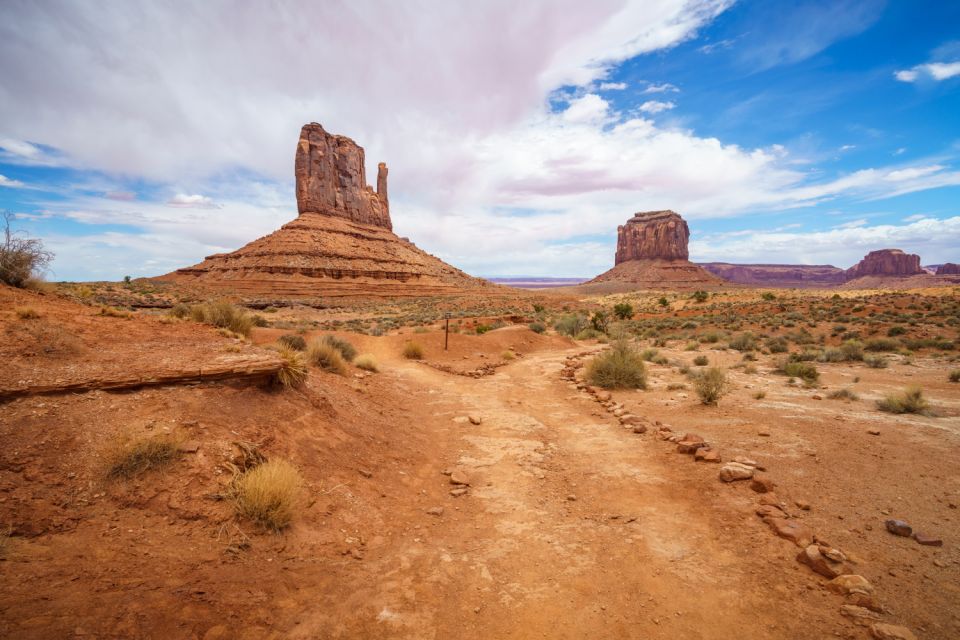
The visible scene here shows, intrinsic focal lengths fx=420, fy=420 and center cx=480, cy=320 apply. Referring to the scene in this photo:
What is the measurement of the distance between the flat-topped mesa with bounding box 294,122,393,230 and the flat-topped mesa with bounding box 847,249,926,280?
180073mm

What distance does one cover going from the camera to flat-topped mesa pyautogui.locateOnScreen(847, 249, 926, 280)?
151250mm

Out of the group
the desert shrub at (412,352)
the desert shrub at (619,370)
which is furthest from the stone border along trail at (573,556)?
the desert shrub at (412,352)

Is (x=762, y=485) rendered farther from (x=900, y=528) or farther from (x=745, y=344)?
(x=745, y=344)

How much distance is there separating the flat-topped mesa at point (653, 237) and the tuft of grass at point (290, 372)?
5961 inches

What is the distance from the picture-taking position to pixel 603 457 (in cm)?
736

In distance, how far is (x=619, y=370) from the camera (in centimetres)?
1238

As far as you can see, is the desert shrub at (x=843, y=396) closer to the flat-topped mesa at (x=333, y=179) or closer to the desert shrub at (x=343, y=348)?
the desert shrub at (x=343, y=348)

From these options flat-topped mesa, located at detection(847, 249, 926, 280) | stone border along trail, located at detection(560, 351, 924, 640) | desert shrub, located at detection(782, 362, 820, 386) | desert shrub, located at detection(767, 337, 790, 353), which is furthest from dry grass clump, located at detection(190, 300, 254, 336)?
flat-topped mesa, located at detection(847, 249, 926, 280)

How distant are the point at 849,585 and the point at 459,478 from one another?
4.60m

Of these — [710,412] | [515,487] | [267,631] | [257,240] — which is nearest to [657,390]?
[710,412]

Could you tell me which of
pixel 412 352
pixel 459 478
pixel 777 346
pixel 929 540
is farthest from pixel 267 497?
pixel 777 346

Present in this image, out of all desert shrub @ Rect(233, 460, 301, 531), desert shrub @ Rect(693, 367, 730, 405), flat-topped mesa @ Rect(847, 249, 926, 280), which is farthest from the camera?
flat-topped mesa @ Rect(847, 249, 926, 280)

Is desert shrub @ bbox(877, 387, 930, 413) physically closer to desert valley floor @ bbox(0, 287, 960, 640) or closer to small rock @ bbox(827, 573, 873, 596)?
desert valley floor @ bbox(0, 287, 960, 640)

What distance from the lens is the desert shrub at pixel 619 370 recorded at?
40.1ft
